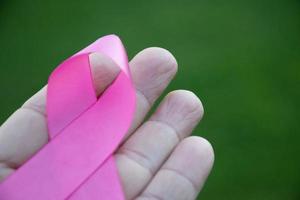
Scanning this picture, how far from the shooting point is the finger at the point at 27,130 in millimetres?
902

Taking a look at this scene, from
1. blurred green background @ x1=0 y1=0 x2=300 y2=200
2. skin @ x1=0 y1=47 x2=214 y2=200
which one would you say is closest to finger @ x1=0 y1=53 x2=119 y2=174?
skin @ x1=0 y1=47 x2=214 y2=200

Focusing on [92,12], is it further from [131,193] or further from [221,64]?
[131,193]

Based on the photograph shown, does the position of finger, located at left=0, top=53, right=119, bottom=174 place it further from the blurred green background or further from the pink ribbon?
the blurred green background

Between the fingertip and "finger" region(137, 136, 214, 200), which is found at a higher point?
the fingertip

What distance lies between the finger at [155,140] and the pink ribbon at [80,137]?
0.03 metres

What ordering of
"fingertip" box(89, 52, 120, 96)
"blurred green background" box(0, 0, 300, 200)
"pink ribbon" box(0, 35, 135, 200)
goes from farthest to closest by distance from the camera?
1. "blurred green background" box(0, 0, 300, 200)
2. "fingertip" box(89, 52, 120, 96)
3. "pink ribbon" box(0, 35, 135, 200)

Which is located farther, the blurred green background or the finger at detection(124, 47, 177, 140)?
the blurred green background

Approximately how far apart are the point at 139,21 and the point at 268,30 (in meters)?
0.45

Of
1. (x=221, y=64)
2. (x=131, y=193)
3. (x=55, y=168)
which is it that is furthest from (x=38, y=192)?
(x=221, y=64)

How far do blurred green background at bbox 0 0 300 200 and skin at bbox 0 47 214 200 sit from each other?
1.23 ft

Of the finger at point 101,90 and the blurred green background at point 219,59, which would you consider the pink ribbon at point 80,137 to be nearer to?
the finger at point 101,90

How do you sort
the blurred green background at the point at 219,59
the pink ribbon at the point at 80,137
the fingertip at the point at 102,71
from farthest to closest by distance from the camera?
the blurred green background at the point at 219,59 → the fingertip at the point at 102,71 → the pink ribbon at the point at 80,137

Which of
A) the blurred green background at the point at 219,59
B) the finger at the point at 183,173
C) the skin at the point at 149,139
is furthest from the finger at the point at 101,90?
the blurred green background at the point at 219,59

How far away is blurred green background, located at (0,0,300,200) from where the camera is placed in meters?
1.31
